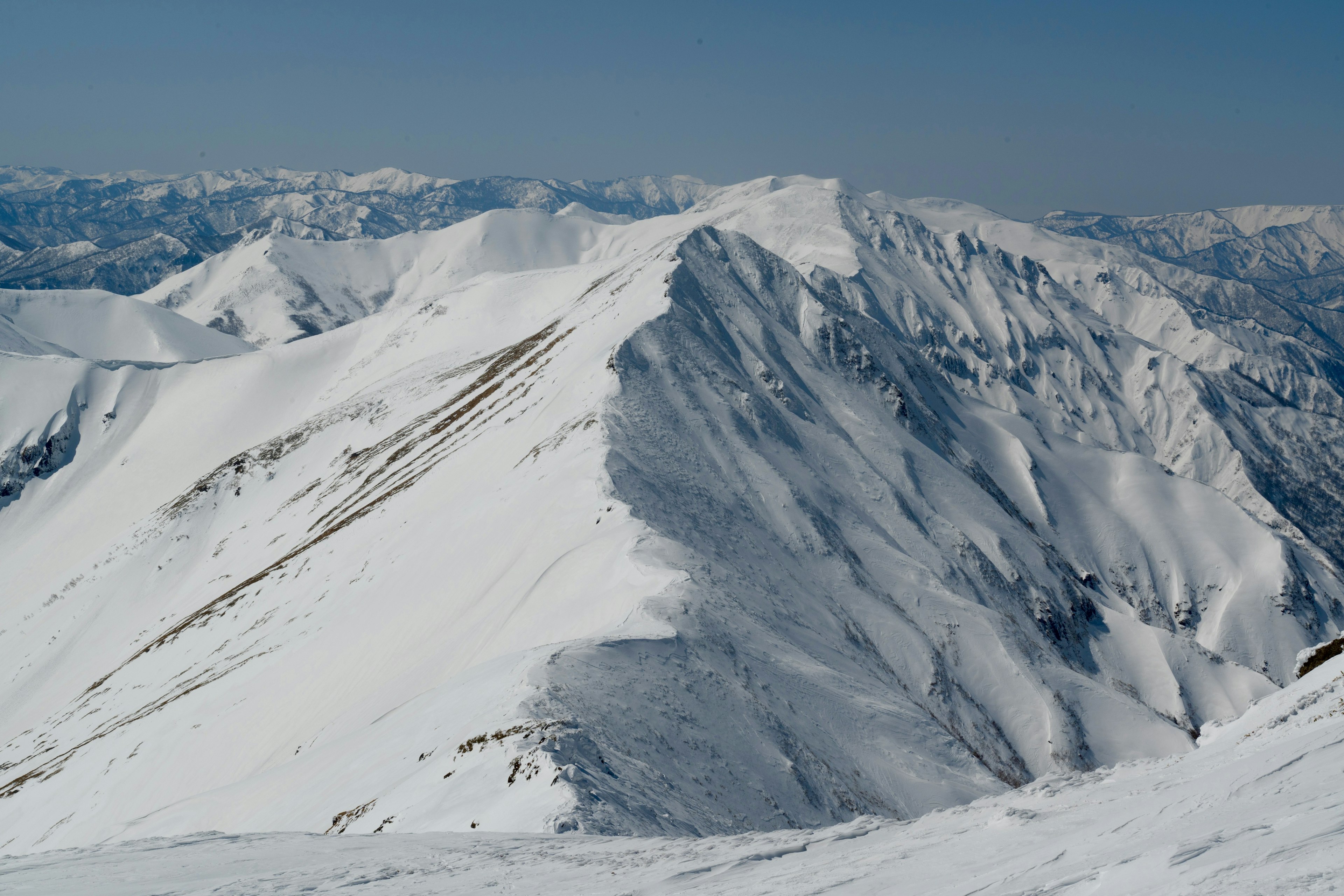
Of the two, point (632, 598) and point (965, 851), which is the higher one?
point (632, 598)

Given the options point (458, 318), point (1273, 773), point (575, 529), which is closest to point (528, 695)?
point (1273, 773)

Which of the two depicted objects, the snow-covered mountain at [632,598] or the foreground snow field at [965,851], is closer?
the foreground snow field at [965,851]

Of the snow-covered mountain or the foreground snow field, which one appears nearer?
the foreground snow field

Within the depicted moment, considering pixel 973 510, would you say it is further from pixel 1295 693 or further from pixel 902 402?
pixel 1295 693

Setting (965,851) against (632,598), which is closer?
(965,851)
